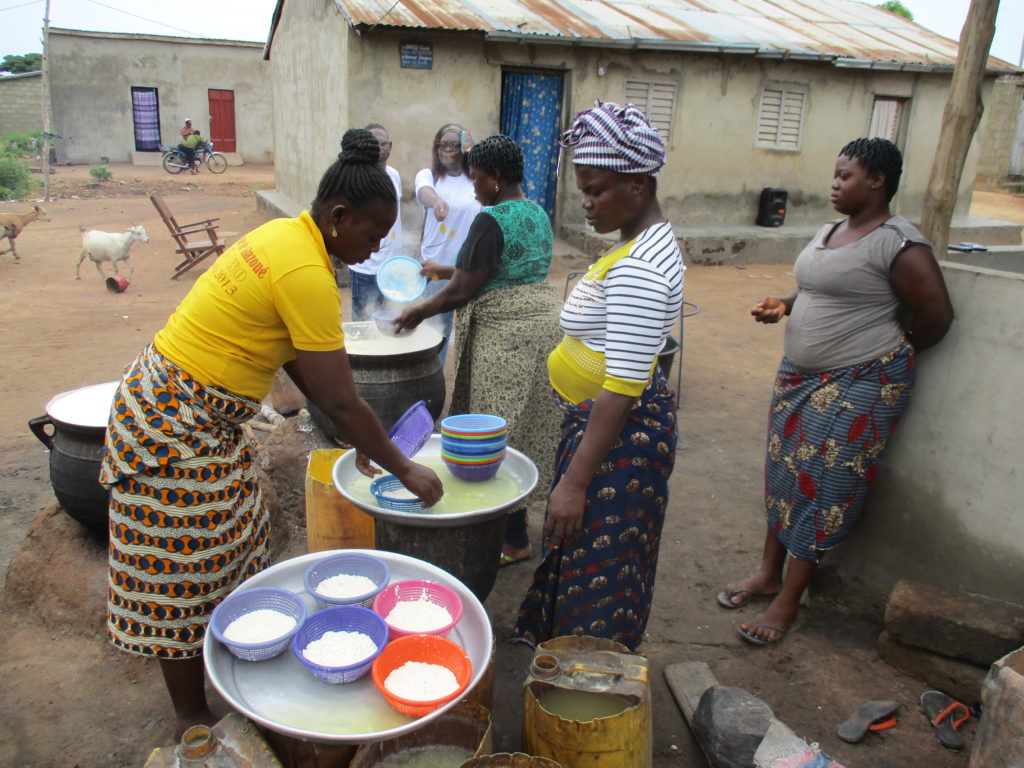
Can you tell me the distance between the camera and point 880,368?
8.75ft

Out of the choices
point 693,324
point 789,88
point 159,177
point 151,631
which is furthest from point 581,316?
point 159,177

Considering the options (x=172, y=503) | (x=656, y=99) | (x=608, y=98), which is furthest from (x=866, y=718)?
(x=656, y=99)

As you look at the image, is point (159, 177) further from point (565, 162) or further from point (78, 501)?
point (78, 501)

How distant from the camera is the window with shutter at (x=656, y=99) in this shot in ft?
35.8

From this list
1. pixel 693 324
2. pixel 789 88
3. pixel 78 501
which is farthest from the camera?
pixel 789 88

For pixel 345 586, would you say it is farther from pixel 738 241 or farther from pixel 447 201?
pixel 738 241

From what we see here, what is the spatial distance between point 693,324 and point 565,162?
3821mm

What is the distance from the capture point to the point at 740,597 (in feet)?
10.6

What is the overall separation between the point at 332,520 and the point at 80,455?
3.34ft

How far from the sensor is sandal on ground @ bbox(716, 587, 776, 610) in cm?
322

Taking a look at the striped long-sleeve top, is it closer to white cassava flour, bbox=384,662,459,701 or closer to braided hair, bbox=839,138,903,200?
white cassava flour, bbox=384,662,459,701

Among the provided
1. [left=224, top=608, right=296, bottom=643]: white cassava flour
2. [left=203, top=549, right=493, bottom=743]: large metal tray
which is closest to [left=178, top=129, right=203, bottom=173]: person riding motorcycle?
[left=224, top=608, right=296, bottom=643]: white cassava flour

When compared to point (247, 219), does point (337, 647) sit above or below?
above

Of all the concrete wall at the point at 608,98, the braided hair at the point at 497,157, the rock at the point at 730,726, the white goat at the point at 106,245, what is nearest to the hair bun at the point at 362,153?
the braided hair at the point at 497,157
